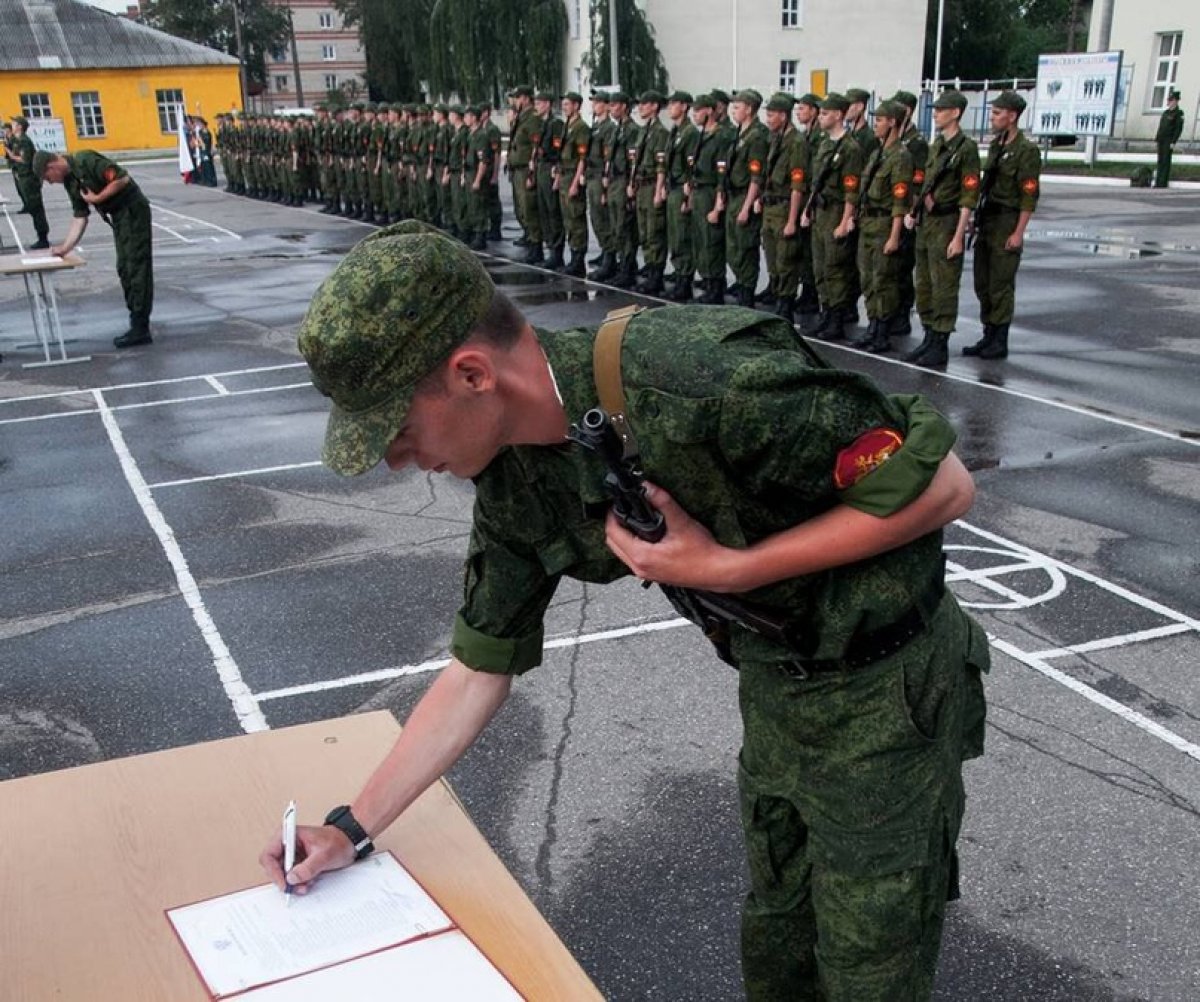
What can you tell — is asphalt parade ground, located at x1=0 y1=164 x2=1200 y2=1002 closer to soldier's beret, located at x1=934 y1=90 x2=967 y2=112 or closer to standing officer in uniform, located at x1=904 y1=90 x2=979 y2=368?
standing officer in uniform, located at x1=904 y1=90 x2=979 y2=368

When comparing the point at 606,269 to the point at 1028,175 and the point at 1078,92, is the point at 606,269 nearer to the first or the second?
the point at 1028,175

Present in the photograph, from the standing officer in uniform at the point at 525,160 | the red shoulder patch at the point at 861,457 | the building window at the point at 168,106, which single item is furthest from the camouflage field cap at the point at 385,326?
the building window at the point at 168,106

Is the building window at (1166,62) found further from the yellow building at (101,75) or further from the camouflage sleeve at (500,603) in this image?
the yellow building at (101,75)

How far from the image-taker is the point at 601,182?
1548cm

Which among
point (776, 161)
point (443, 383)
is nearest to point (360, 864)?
point (443, 383)

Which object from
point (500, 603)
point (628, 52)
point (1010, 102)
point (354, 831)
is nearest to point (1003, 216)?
point (1010, 102)

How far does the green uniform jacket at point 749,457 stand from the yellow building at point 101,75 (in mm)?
59262

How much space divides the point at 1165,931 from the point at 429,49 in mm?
51392

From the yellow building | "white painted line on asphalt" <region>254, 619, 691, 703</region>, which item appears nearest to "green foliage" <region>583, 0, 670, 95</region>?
the yellow building

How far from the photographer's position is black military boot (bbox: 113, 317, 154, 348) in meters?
12.1

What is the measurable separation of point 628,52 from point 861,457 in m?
43.9

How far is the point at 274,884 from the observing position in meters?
2.05

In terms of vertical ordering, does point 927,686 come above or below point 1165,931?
above

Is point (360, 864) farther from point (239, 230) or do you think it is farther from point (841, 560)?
point (239, 230)
